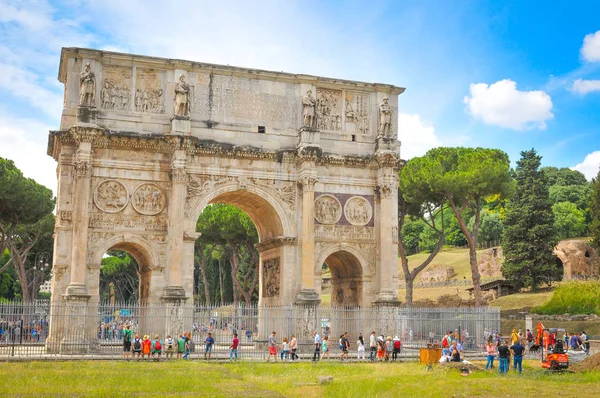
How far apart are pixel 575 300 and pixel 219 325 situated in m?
24.5

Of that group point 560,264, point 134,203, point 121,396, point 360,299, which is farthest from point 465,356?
point 560,264

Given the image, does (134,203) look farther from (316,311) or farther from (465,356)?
(465,356)

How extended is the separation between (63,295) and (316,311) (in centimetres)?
916

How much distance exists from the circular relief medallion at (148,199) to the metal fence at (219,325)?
3.62 metres

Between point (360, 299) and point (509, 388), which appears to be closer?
point (509, 388)

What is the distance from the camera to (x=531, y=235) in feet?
170

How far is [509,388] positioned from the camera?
15.6 meters

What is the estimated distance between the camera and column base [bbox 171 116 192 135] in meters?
26.2

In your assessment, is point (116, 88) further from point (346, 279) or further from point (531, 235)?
point (531, 235)

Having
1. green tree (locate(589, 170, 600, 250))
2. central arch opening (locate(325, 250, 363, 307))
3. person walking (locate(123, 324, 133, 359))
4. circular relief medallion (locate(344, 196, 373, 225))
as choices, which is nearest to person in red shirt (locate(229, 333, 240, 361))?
Result: person walking (locate(123, 324, 133, 359))

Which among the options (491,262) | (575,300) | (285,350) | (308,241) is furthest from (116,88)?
(491,262)

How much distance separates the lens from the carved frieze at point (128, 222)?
84.5ft

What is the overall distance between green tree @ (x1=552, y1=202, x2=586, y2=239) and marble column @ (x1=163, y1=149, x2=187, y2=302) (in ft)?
184

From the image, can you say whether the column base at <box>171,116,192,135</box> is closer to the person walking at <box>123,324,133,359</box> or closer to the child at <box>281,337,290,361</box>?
the person walking at <box>123,324,133,359</box>
